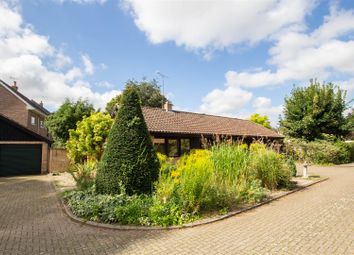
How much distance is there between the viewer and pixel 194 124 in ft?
72.8

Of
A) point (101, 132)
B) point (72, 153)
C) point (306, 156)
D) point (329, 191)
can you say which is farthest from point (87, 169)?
point (306, 156)

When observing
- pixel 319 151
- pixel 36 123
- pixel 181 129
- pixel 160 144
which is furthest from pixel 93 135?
pixel 319 151

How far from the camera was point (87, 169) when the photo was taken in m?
12.6

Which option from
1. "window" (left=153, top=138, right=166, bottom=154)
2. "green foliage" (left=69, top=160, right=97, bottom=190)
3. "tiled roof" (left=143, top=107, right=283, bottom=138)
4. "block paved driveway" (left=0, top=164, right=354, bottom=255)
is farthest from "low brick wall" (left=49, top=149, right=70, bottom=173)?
"block paved driveway" (left=0, top=164, right=354, bottom=255)

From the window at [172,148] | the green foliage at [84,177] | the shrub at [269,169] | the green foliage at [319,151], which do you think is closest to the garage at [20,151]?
the green foliage at [84,177]

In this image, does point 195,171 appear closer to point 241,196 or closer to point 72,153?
point 241,196

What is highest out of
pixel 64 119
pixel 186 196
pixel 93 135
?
pixel 64 119

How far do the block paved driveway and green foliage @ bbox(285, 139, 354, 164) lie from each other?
18419 millimetres

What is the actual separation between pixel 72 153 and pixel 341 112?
25.3 m

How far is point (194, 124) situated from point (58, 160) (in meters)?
11.0

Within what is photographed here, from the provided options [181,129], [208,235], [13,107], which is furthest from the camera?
[13,107]

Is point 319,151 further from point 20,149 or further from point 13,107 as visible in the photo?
point 13,107

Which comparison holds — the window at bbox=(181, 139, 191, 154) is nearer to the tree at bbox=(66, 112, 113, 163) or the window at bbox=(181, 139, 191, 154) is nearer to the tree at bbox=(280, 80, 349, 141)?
the tree at bbox=(66, 112, 113, 163)

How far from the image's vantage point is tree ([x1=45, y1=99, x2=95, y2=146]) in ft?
91.7
